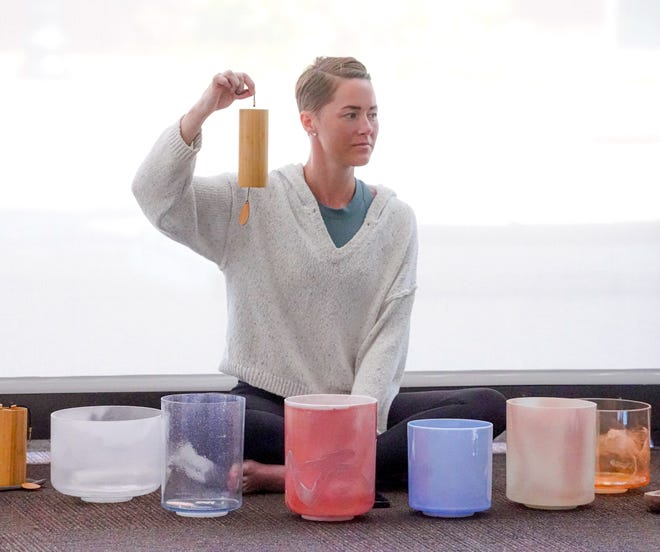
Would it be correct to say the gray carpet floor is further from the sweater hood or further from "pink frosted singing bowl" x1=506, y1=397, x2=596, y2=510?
the sweater hood

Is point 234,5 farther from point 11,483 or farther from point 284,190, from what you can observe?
point 11,483

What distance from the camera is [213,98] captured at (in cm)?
182

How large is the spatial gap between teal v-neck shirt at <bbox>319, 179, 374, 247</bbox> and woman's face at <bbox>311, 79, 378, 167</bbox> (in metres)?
0.08

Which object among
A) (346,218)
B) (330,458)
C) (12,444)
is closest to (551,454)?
(330,458)

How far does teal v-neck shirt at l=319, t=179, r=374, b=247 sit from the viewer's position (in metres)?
2.00

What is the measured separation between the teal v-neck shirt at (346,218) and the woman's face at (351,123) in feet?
0.27

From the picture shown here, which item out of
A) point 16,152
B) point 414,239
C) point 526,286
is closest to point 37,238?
point 16,152

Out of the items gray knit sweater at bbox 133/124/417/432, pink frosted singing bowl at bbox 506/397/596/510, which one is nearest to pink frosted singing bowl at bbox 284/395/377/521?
pink frosted singing bowl at bbox 506/397/596/510

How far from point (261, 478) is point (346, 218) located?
47cm

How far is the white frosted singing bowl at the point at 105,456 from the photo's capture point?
1688 millimetres

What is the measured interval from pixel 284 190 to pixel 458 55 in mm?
588

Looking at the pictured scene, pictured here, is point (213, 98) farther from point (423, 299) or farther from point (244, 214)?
point (423, 299)

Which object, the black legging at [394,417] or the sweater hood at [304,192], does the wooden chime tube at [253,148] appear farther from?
the black legging at [394,417]

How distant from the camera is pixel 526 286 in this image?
244 cm
